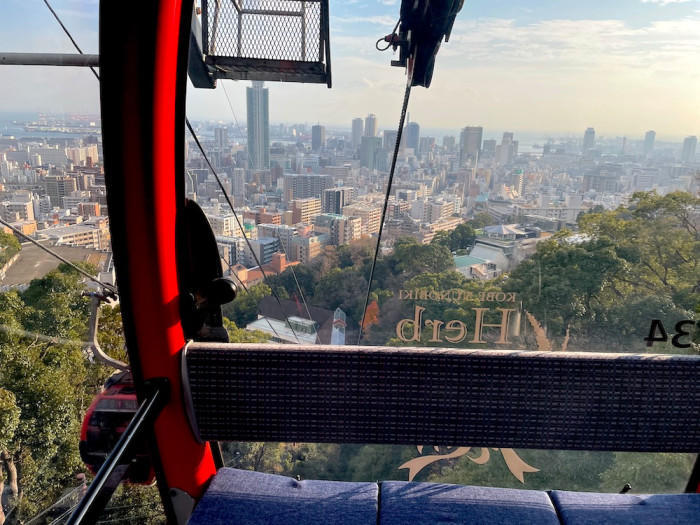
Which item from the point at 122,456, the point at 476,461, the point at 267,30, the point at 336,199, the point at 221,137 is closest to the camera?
the point at 122,456

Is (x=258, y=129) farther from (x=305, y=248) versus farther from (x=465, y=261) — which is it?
(x=465, y=261)

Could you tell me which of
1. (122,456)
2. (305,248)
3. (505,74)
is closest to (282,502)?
(122,456)

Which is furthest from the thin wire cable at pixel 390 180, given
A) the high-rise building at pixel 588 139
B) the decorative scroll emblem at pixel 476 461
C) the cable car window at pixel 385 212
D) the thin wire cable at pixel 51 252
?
the high-rise building at pixel 588 139

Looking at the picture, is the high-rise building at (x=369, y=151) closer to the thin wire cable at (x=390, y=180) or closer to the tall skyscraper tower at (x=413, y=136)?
the tall skyscraper tower at (x=413, y=136)

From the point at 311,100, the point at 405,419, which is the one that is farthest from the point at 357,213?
the point at 405,419

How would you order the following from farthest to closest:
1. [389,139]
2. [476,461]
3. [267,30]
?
[389,139]
[476,461]
[267,30]

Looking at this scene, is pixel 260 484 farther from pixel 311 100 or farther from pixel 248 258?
pixel 311 100

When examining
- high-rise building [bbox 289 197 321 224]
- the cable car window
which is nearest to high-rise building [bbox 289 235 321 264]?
the cable car window
